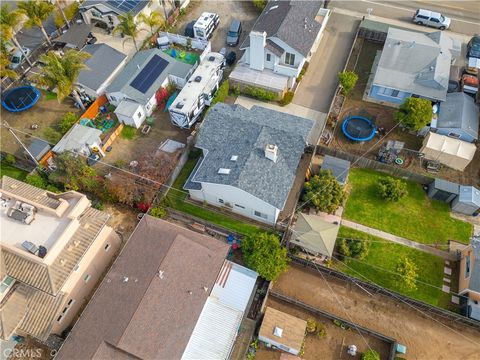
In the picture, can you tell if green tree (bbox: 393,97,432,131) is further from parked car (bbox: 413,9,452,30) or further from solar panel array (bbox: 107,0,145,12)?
solar panel array (bbox: 107,0,145,12)

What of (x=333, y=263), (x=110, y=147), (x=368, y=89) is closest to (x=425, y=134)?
(x=368, y=89)

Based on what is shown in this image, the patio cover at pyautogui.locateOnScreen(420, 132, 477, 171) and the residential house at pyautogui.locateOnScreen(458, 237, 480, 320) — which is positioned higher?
the patio cover at pyautogui.locateOnScreen(420, 132, 477, 171)

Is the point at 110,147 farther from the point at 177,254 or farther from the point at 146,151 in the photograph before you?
the point at 177,254

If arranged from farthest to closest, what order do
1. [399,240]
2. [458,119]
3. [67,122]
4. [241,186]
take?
[67,122] → [458,119] → [399,240] → [241,186]

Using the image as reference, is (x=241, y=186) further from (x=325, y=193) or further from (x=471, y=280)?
(x=471, y=280)

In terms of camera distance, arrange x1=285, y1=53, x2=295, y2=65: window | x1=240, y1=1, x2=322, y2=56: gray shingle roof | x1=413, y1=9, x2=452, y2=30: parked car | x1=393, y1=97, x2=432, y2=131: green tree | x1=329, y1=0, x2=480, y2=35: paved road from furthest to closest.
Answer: x1=329, y1=0, x2=480, y2=35: paved road < x1=413, y1=9, x2=452, y2=30: parked car < x1=285, y1=53, x2=295, y2=65: window < x1=240, y1=1, x2=322, y2=56: gray shingle roof < x1=393, y1=97, x2=432, y2=131: green tree

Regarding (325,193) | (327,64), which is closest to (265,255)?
(325,193)

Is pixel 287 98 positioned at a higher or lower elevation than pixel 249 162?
higher

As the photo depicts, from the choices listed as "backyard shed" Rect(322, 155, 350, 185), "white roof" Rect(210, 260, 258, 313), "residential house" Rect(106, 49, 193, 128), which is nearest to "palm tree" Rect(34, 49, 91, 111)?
"residential house" Rect(106, 49, 193, 128)
